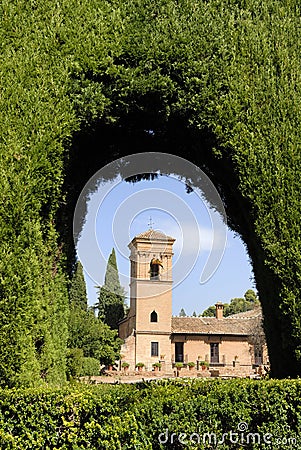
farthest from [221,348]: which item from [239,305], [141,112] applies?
[239,305]

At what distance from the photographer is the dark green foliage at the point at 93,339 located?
34625 mm

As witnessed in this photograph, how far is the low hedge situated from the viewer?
460 cm

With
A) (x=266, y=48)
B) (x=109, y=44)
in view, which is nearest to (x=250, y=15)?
(x=266, y=48)

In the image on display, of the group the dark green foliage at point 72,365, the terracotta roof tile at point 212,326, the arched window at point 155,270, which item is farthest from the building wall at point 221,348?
the dark green foliage at point 72,365

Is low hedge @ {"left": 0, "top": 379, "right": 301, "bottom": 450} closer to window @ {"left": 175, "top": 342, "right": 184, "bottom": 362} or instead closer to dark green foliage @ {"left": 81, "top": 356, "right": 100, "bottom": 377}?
dark green foliage @ {"left": 81, "top": 356, "right": 100, "bottom": 377}

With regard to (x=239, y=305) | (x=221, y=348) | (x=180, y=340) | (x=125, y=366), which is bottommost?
(x=125, y=366)

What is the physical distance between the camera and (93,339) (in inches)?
1403

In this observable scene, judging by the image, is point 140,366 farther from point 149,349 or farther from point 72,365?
point 72,365

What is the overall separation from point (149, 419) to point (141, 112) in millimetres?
3946

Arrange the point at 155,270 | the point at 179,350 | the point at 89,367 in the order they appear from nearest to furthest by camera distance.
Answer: the point at 155,270 < the point at 89,367 < the point at 179,350

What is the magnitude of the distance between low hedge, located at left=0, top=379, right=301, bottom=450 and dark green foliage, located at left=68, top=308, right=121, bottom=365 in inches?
1144

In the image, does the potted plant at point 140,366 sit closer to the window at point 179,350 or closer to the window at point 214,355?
the window at point 179,350

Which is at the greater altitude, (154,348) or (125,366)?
(154,348)

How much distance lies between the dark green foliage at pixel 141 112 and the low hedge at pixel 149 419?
57cm
